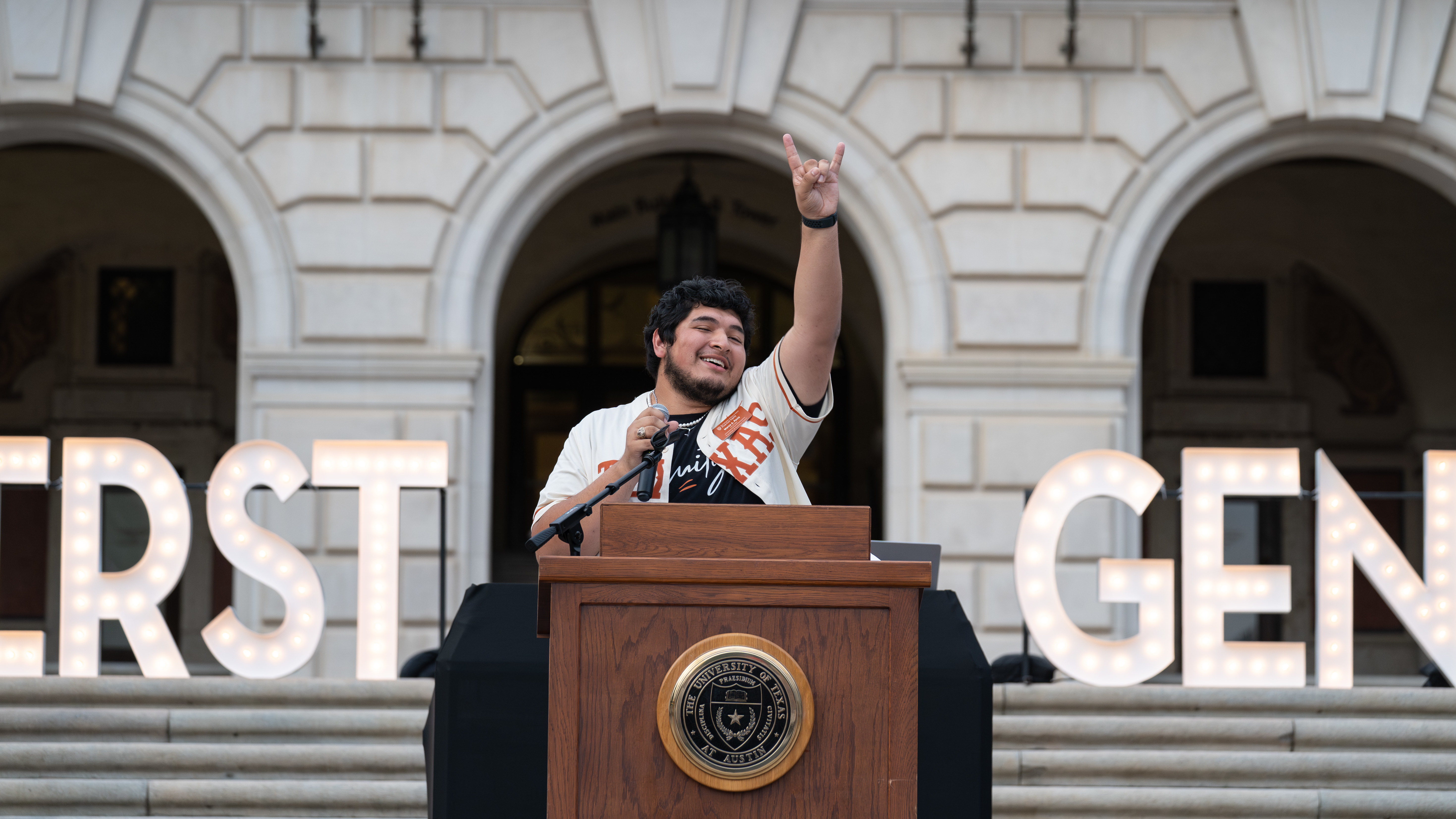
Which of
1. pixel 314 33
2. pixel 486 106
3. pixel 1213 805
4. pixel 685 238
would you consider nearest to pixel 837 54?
pixel 685 238

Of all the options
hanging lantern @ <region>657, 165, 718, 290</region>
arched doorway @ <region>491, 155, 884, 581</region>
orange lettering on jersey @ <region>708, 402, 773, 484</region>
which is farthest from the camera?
arched doorway @ <region>491, 155, 884, 581</region>

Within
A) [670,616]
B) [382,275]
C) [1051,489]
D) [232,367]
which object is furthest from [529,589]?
[232,367]

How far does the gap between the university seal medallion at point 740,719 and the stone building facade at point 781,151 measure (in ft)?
27.0

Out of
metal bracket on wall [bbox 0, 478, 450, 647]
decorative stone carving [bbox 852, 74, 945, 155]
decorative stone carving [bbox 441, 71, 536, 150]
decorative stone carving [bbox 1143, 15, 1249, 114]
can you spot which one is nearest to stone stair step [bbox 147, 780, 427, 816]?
metal bracket on wall [bbox 0, 478, 450, 647]

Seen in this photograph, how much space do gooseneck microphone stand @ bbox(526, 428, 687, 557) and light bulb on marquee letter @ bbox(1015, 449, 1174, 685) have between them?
17.1 feet

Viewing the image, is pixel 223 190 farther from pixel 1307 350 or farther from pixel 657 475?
pixel 1307 350

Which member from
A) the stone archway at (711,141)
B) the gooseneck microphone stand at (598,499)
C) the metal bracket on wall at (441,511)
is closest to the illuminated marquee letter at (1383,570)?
the stone archway at (711,141)

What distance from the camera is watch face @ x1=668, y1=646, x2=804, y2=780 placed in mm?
2395

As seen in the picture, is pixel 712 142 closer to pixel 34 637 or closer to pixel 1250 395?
pixel 34 637

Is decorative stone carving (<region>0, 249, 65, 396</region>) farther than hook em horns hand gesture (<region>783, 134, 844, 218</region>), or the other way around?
decorative stone carving (<region>0, 249, 65, 396</region>)

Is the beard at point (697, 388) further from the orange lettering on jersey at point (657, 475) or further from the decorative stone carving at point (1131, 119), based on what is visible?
the decorative stone carving at point (1131, 119)

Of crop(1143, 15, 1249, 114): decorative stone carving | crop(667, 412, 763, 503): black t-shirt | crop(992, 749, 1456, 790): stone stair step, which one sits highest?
crop(1143, 15, 1249, 114): decorative stone carving

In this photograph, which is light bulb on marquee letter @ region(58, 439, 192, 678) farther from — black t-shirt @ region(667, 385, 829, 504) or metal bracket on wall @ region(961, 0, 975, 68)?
metal bracket on wall @ region(961, 0, 975, 68)

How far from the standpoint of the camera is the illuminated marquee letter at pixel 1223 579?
305 inches
